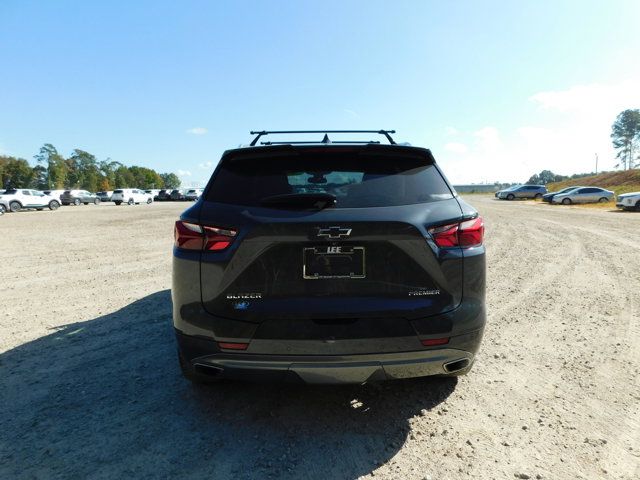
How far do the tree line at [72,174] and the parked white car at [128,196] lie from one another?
68.1 meters

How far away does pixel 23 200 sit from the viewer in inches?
1296

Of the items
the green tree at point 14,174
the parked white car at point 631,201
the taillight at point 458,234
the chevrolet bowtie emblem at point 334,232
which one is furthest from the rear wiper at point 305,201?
the green tree at point 14,174

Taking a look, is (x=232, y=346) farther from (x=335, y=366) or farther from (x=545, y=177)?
(x=545, y=177)

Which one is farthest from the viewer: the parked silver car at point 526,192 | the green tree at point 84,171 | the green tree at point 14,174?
the green tree at point 84,171

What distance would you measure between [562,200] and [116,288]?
42202 millimetres

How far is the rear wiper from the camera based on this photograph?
2.37m

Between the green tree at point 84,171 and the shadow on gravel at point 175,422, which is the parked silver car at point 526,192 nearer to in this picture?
the shadow on gravel at point 175,422

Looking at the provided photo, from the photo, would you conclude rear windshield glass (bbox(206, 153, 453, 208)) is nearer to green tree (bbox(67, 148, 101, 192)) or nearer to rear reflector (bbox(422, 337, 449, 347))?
rear reflector (bbox(422, 337, 449, 347))

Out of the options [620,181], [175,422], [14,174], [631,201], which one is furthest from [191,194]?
[14,174]

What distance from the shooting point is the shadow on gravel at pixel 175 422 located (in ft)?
7.48

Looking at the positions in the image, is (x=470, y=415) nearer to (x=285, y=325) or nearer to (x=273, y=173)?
(x=285, y=325)

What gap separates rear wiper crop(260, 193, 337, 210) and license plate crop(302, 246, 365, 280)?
257mm

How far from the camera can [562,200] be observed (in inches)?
1532

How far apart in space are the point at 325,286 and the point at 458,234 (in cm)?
87
